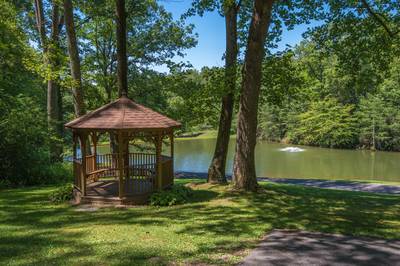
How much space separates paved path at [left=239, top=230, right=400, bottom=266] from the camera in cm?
476

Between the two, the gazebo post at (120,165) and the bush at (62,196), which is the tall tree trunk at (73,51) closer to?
the bush at (62,196)

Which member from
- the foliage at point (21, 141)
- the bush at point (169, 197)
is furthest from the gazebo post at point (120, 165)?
the foliage at point (21, 141)

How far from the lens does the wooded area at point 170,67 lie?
36.3 ft

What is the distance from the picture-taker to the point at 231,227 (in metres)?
6.62

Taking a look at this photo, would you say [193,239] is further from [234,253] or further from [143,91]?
[143,91]

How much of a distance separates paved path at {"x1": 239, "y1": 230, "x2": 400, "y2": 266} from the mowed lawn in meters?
0.32

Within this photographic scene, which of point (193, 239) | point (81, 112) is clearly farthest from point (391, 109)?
point (193, 239)

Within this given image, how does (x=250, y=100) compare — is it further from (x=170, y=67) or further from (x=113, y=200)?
(x=170, y=67)

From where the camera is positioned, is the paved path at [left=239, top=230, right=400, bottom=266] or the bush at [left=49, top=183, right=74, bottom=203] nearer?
the paved path at [left=239, top=230, right=400, bottom=266]

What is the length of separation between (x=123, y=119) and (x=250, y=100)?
3.53 meters

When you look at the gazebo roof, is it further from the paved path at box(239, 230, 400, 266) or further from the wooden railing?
the paved path at box(239, 230, 400, 266)

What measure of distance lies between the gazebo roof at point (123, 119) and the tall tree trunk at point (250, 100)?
192 centimetres

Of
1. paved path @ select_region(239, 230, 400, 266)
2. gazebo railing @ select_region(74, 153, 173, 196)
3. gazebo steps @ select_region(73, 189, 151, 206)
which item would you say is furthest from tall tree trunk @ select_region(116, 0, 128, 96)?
paved path @ select_region(239, 230, 400, 266)

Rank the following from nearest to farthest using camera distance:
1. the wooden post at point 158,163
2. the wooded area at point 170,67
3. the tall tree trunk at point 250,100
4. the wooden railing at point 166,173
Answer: the wooden post at point 158,163 → the tall tree trunk at point 250,100 → the wooden railing at point 166,173 → the wooded area at point 170,67
